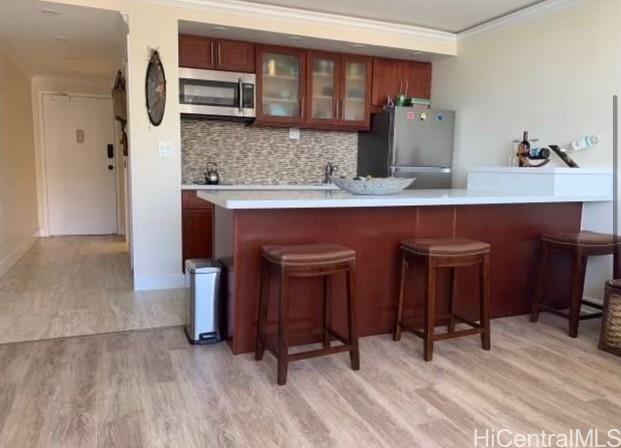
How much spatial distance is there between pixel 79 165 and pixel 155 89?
3.64 m

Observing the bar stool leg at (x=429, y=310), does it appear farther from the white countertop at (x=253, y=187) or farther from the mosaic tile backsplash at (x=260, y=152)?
the mosaic tile backsplash at (x=260, y=152)

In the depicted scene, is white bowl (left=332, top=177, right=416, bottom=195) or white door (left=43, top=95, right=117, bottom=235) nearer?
white bowl (left=332, top=177, right=416, bottom=195)

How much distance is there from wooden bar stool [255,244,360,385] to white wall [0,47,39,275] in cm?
325

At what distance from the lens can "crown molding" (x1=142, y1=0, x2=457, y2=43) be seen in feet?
12.7

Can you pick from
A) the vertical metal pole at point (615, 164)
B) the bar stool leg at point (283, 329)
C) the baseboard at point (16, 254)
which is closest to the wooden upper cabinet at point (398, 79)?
the vertical metal pole at point (615, 164)

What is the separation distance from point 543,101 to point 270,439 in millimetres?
3325

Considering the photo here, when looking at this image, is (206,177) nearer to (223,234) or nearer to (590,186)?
(223,234)

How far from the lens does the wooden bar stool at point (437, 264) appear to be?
2.59 metres

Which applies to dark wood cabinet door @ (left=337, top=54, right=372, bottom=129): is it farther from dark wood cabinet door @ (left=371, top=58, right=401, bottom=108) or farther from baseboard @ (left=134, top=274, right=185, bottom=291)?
baseboard @ (left=134, top=274, right=185, bottom=291)

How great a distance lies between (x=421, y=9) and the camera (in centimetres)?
405

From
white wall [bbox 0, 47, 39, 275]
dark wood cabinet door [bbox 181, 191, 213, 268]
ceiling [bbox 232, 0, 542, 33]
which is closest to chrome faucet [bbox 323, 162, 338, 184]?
dark wood cabinet door [bbox 181, 191, 213, 268]

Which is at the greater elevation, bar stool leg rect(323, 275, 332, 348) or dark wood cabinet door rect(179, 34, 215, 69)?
dark wood cabinet door rect(179, 34, 215, 69)

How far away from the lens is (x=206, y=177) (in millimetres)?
4668

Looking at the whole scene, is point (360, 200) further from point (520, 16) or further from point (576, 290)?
point (520, 16)
